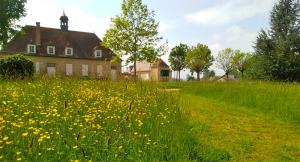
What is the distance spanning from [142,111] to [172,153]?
272 cm

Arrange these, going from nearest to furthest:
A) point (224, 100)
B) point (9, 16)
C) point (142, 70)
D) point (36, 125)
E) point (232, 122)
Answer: point (36, 125), point (232, 122), point (224, 100), point (9, 16), point (142, 70)

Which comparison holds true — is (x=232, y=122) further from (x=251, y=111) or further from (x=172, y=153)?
(x=172, y=153)

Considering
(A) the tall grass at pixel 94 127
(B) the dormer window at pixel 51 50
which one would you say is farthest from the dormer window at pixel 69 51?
(A) the tall grass at pixel 94 127

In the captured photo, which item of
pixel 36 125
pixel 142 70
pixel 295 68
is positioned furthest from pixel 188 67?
pixel 36 125

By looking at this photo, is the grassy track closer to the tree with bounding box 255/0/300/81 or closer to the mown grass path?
the mown grass path

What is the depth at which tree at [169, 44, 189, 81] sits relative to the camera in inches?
2795

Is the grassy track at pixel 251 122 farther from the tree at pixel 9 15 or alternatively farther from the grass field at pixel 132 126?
the tree at pixel 9 15

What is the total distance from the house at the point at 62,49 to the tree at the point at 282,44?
23916mm

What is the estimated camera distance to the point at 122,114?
8.98 meters

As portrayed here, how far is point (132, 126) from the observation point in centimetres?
819

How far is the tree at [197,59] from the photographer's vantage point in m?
69.4

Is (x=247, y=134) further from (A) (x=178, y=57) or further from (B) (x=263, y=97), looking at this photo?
(A) (x=178, y=57)

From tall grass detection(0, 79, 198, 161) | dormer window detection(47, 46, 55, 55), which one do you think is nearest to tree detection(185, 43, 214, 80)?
dormer window detection(47, 46, 55, 55)

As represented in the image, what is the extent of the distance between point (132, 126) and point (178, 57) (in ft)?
210
